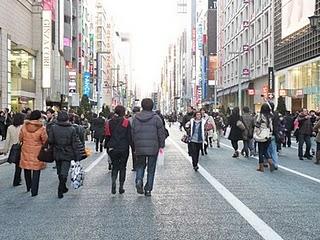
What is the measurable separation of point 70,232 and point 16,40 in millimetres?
35955

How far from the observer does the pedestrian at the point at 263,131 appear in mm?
13734

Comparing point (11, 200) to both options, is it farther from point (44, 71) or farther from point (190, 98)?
point (190, 98)

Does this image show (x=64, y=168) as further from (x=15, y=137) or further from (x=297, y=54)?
(x=297, y=54)

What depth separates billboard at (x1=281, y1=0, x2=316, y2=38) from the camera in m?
43.1

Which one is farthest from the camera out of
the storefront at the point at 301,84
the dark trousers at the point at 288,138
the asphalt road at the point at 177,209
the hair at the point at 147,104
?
the storefront at the point at 301,84

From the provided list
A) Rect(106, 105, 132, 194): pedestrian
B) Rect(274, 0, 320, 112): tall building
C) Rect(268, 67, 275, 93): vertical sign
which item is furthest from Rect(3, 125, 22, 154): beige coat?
Rect(268, 67, 275, 93): vertical sign

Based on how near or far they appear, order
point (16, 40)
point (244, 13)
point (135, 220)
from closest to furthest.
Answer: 1. point (135, 220)
2. point (16, 40)
3. point (244, 13)

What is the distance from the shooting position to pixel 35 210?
8.73 metres

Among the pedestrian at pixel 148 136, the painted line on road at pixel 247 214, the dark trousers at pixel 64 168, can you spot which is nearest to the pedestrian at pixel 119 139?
the pedestrian at pixel 148 136

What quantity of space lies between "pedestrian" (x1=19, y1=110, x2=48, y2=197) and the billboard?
35.0 m

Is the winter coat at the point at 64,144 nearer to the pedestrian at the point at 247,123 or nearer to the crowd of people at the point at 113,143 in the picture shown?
the crowd of people at the point at 113,143

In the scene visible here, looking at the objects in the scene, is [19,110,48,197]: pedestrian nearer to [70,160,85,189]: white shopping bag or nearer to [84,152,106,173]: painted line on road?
[70,160,85,189]: white shopping bag

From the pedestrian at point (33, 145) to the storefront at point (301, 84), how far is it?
Result: 3378 centimetres

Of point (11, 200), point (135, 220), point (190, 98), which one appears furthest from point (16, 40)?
point (190, 98)
